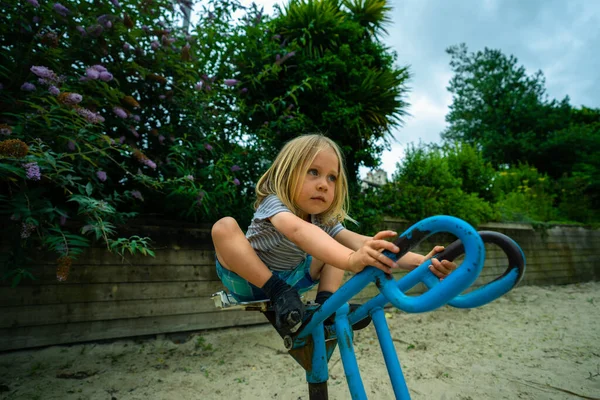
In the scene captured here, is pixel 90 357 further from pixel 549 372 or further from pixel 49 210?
pixel 549 372

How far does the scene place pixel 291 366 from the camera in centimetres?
239

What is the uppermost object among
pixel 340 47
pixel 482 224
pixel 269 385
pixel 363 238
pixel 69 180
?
pixel 340 47

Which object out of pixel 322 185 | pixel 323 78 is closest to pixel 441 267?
pixel 322 185

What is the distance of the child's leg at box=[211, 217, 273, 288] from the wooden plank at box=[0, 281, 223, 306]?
1.66m

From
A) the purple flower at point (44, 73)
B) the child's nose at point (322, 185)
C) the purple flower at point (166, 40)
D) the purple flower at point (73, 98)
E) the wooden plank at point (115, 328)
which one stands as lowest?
the wooden plank at point (115, 328)

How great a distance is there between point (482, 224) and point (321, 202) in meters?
4.67

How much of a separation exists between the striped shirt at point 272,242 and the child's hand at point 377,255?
1.38ft

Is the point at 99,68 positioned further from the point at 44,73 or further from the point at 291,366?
the point at 291,366

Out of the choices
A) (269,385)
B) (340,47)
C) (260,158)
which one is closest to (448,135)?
(340,47)

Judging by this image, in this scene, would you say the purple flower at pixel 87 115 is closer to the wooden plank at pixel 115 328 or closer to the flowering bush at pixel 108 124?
the flowering bush at pixel 108 124

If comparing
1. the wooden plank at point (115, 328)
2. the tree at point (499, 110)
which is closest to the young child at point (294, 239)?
the wooden plank at point (115, 328)

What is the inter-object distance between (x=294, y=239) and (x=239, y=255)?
0.24 m

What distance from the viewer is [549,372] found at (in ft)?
7.48

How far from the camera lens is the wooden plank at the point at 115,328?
211 centimetres
